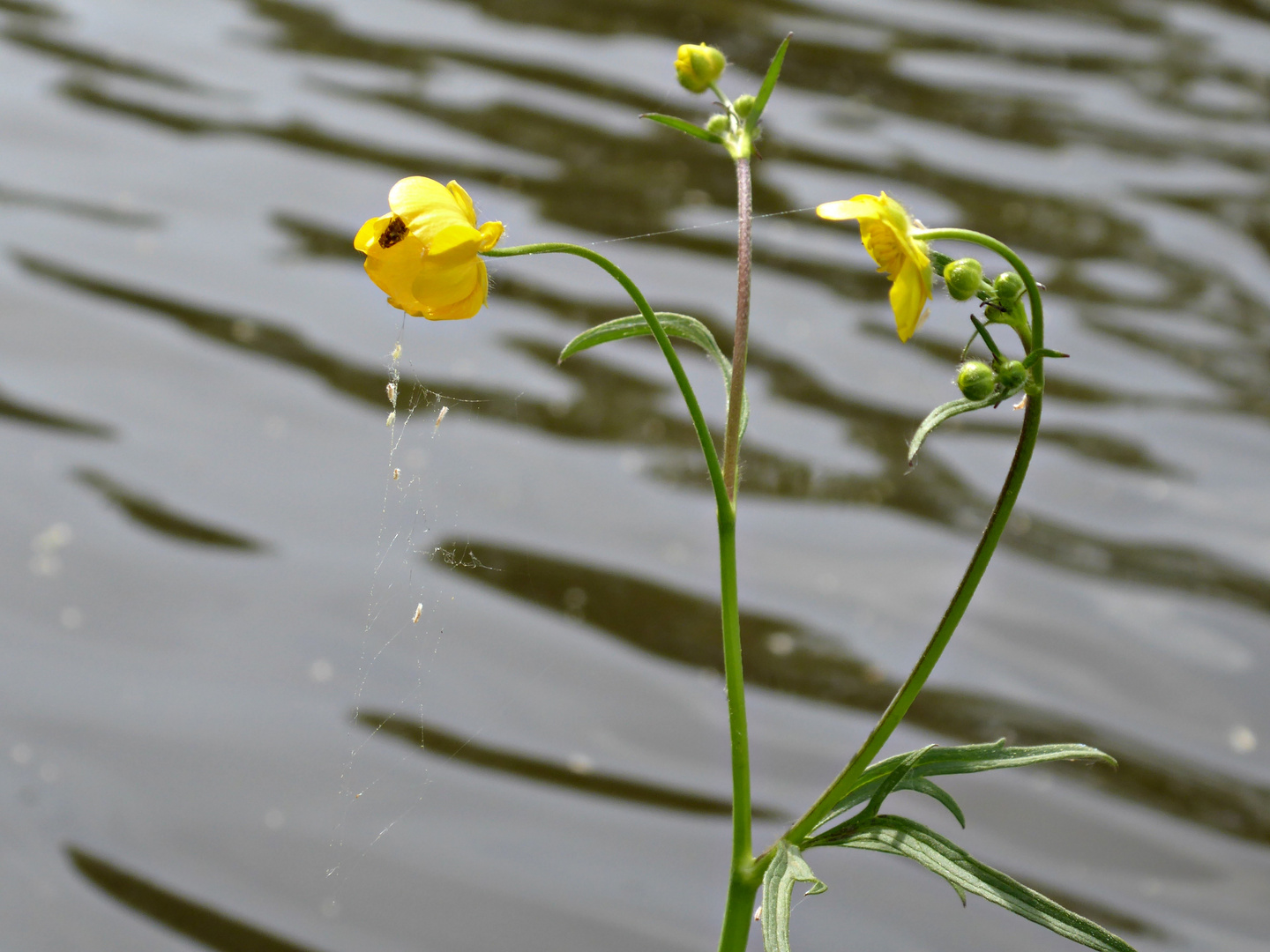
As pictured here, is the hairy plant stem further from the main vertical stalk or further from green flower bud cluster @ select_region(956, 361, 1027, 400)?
green flower bud cluster @ select_region(956, 361, 1027, 400)

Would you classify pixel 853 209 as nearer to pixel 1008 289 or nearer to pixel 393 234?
pixel 1008 289

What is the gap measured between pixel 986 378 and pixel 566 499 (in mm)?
2068

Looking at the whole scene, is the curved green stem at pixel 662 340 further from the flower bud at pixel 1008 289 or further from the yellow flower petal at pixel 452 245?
the flower bud at pixel 1008 289

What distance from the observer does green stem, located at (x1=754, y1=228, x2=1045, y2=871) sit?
68 cm

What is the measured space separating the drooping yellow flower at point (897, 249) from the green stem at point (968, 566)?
1cm

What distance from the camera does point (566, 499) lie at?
9.10ft

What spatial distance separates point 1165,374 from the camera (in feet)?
10.7

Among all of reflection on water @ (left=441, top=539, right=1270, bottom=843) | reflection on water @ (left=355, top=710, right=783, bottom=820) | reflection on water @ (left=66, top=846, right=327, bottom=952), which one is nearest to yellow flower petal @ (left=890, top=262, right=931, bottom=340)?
reflection on water @ (left=66, top=846, right=327, bottom=952)

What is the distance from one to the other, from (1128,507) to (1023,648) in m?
0.56

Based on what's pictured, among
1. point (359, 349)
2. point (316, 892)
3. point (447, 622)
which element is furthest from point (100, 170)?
point (316, 892)

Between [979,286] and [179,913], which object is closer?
[979,286]

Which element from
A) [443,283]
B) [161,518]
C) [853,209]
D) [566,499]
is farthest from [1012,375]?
[161,518]

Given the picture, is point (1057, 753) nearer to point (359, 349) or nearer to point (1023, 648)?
point (1023, 648)

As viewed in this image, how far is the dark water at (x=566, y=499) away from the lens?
202 cm
